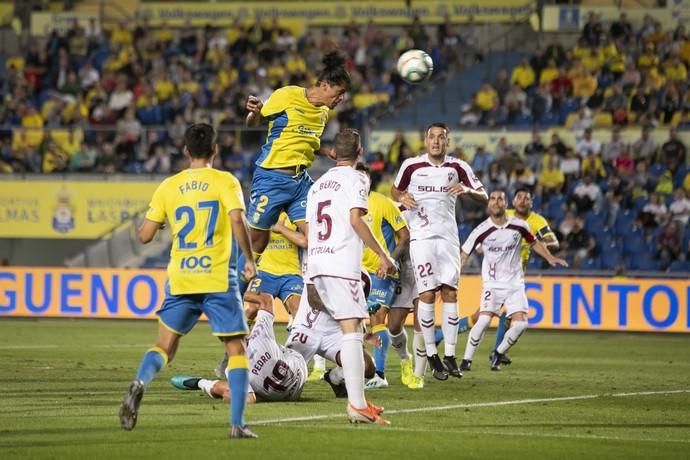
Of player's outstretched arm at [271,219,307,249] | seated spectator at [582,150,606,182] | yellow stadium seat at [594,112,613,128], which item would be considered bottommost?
player's outstretched arm at [271,219,307,249]

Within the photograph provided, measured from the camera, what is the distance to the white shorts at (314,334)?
12.3m

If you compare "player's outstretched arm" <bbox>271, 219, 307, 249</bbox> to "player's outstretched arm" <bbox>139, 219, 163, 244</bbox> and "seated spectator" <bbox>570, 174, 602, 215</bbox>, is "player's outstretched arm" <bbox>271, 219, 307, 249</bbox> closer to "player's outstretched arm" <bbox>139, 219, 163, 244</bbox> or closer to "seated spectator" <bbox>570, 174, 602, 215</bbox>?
"player's outstretched arm" <bbox>139, 219, 163, 244</bbox>

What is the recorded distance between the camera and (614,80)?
106 feet

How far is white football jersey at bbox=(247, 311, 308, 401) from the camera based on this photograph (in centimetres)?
1238

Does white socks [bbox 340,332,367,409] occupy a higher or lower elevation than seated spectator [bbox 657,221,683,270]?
lower

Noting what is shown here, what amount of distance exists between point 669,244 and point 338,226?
18.1 meters

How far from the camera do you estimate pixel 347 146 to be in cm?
1098

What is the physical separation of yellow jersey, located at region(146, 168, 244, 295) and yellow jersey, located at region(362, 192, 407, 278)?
17.5ft

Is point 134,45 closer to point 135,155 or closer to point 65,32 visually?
point 65,32

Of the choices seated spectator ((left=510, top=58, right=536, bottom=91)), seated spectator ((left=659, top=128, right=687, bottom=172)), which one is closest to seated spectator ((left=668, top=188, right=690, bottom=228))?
seated spectator ((left=659, top=128, right=687, bottom=172))

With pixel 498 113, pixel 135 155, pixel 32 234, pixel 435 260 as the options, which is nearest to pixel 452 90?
pixel 498 113

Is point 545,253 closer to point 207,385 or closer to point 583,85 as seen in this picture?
point 207,385

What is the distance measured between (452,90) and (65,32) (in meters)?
11.7

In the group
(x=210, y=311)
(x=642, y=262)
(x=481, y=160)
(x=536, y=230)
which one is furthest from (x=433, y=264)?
(x=481, y=160)
